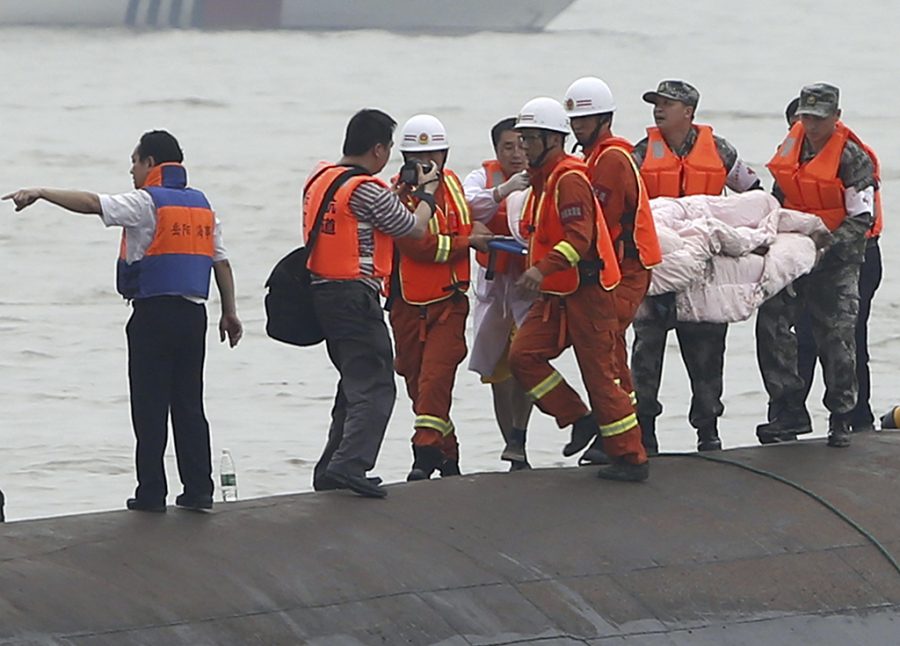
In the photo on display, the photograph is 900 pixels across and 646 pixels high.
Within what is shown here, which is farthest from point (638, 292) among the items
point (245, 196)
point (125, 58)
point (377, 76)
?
point (125, 58)

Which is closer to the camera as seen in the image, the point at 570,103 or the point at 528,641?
the point at 528,641

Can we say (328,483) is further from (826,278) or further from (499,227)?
(826,278)

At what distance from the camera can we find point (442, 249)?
33.9 feet

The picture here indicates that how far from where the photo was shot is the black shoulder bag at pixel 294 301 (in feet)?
31.0

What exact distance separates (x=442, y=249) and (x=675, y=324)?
1369mm

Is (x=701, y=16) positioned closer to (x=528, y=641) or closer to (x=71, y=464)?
(x=71, y=464)

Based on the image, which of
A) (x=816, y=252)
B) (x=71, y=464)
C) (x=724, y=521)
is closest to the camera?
(x=724, y=521)

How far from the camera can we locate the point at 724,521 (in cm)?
978

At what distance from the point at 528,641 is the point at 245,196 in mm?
29892

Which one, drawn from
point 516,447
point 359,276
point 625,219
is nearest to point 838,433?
point 516,447

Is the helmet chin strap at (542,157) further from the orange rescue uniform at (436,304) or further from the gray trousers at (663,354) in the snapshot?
→ the gray trousers at (663,354)

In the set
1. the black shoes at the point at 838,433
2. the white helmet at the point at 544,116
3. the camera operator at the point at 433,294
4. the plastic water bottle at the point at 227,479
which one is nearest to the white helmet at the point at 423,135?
the camera operator at the point at 433,294

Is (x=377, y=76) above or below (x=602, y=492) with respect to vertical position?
above

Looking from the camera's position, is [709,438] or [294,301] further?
[709,438]
